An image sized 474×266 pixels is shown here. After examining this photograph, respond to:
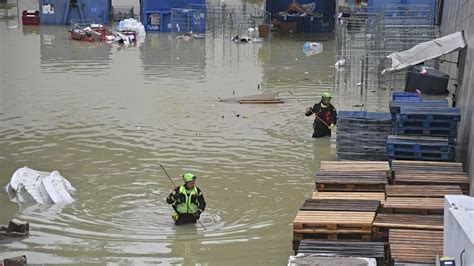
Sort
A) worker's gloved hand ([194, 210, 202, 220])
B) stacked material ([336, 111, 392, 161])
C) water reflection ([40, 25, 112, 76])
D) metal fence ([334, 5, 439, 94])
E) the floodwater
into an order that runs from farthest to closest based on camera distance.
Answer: water reflection ([40, 25, 112, 76]), metal fence ([334, 5, 439, 94]), stacked material ([336, 111, 392, 161]), worker's gloved hand ([194, 210, 202, 220]), the floodwater

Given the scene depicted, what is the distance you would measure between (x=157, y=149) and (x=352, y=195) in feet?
23.7

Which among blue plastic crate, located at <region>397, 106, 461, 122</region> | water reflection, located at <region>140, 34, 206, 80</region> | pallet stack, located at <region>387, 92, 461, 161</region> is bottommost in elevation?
water reflection, located at <region>140, 34, 206, 80</region>

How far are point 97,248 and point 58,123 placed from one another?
1059cm

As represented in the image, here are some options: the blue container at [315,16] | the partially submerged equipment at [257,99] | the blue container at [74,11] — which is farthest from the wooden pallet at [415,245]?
the blue container at [74,11]

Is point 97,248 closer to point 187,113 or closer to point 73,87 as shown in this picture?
point 187,113

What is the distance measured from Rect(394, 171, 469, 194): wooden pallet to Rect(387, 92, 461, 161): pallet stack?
145 cm

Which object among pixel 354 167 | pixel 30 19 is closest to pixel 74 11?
pixel 30 19

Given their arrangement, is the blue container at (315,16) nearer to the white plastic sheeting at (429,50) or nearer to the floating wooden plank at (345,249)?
the white plastic sheeting at (429,50)

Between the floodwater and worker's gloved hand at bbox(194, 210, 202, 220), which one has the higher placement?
worker's gloved hand at bbox(194, 210, 202, 220)

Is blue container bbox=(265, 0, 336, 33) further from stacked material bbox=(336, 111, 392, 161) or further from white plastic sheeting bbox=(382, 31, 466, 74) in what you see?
stacked material bbox=(336, 111, 392, 161)

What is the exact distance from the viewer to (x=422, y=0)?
3962cm

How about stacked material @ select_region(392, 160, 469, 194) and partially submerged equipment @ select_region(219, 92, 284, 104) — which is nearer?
stacked material @ select_region(392, 160, 469, 194)

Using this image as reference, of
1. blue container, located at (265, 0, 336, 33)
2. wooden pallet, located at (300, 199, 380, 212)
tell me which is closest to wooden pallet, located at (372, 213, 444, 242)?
wooden pallet, located at (300, 199, 380, 212)

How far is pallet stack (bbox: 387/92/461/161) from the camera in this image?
1609 centimetres
